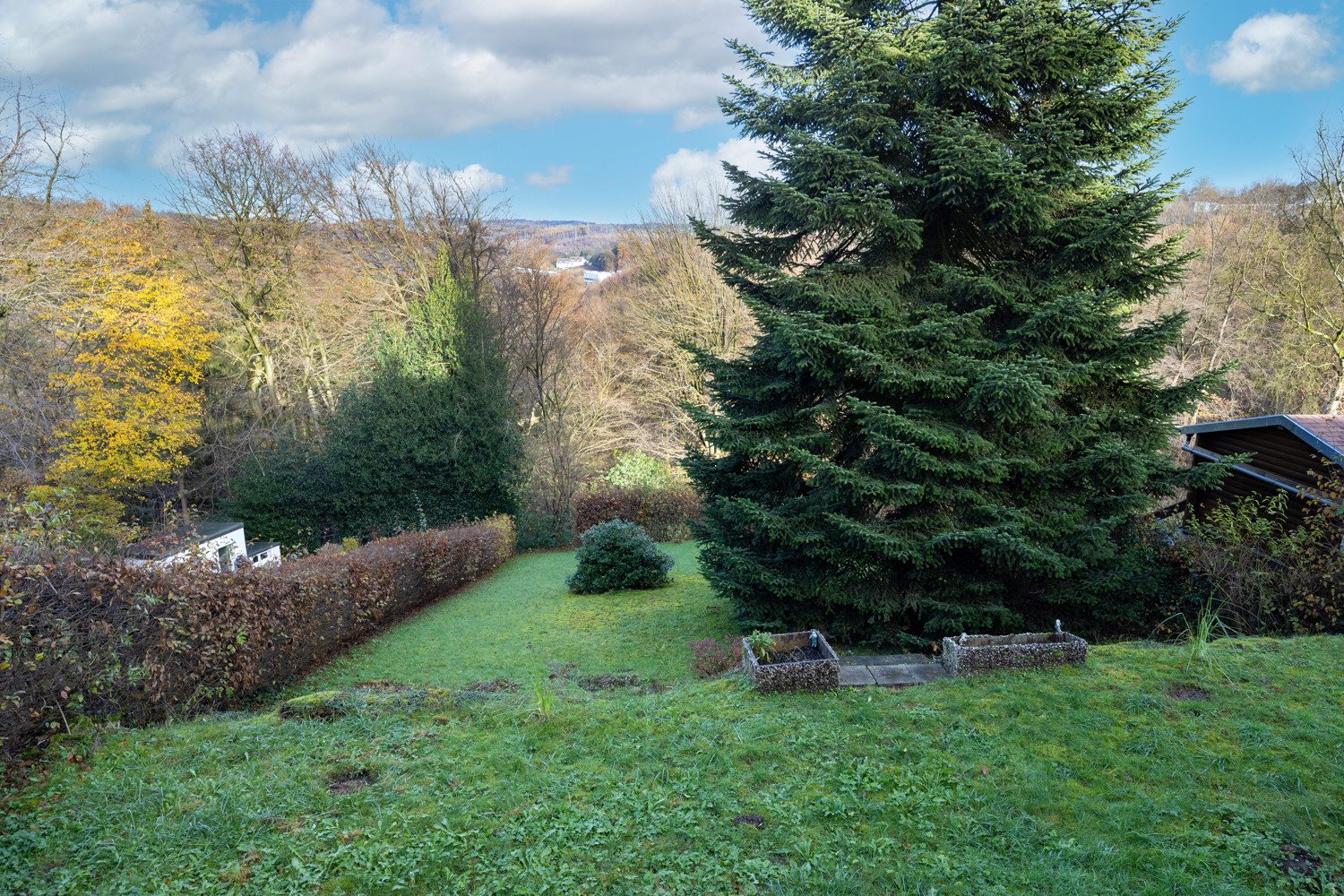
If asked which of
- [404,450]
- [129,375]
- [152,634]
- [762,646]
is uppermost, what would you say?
[129,375]

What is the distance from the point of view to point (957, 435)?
715cm

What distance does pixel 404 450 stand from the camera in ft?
63.5

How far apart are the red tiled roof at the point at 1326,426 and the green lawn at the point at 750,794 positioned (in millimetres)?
4093

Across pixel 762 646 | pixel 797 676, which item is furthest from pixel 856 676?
pixel 762 646

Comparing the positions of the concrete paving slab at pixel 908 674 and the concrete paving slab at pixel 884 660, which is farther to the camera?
the concrete paving slab at pixel 884 660

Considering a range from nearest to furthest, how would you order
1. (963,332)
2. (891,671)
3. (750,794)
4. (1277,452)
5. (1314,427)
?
(750,794), (891,671), (963,332), (1314,427), (1277,452)

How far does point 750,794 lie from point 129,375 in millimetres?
21268

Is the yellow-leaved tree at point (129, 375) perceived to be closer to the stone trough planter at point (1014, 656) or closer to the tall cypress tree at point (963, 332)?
the tall cypress tree at point (963, 332)

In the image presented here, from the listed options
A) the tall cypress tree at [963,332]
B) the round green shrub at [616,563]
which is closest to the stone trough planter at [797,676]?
the tall cypress tree at [963,332]

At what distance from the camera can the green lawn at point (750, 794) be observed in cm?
325

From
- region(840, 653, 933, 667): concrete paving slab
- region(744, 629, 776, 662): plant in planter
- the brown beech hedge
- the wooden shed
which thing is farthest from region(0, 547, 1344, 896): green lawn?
the wooden shed

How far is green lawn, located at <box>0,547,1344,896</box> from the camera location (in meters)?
3.25

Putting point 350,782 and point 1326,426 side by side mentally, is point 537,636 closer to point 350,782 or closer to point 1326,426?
point 350,782

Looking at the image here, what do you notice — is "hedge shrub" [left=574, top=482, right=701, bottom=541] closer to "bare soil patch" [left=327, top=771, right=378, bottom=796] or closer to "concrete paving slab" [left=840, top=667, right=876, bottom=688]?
"concrete paving slab" [left=840, top=667, right=876, bottom=688]
